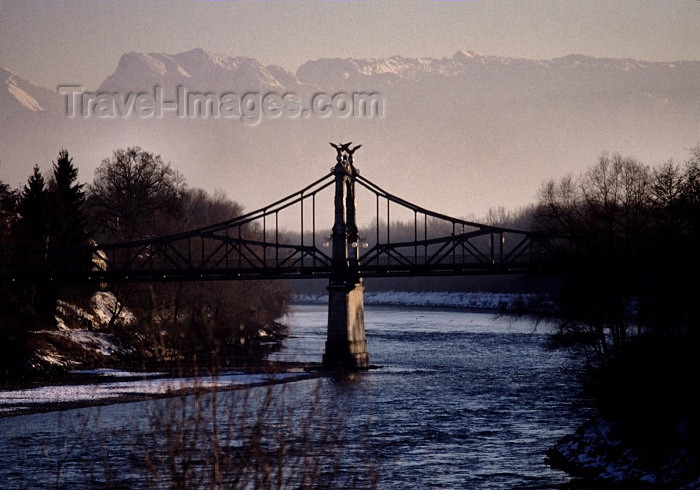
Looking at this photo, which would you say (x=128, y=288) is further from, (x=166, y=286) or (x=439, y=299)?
(x=439, y=299)

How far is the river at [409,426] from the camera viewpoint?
26.1 meters

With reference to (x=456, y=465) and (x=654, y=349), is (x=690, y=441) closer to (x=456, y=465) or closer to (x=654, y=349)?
(x=654, y=349)

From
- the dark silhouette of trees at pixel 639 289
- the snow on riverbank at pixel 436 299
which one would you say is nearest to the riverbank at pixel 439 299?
the snow on riverbank at pixel 436 299

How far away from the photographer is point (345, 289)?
2653 inches

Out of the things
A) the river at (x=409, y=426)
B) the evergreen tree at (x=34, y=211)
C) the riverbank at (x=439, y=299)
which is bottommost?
the river at (x=409, y=426)

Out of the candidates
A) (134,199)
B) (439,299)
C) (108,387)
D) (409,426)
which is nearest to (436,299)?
(439,299)

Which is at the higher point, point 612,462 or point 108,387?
point 612,462

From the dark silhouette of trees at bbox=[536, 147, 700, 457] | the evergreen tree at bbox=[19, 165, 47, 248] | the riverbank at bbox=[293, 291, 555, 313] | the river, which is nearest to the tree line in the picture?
the evergreen tree at bbox=[19, 165, 47, 248]

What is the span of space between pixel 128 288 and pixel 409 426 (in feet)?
164

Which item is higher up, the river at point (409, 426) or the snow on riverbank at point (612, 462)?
the snow on riverbank at point (612, 462)

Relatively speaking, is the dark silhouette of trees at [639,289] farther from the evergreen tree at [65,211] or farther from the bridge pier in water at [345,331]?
the evergreen tree at [65,211]

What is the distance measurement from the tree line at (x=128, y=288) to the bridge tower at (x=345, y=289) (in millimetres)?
6296

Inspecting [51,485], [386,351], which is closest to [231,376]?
[386,351]

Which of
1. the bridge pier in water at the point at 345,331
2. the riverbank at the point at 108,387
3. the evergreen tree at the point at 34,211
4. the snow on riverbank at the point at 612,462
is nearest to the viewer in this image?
the snow on riverbank at the point at 612,462
